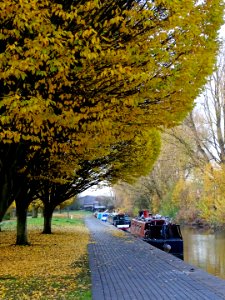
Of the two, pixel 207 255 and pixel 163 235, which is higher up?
pixel 163 235

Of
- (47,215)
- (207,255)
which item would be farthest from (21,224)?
(207,255)

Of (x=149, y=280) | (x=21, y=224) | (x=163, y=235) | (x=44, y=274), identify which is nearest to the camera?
(x=149, y=280)

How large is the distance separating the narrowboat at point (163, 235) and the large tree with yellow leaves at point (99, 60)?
15235 millimetres

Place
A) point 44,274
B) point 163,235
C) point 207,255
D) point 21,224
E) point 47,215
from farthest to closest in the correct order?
point 47,215 < point 163,235 < point 207,255 < point 21,224 < point 44,274

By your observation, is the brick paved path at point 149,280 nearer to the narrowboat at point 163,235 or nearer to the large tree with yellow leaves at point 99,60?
the large tree with yellow leaves at point 99,60

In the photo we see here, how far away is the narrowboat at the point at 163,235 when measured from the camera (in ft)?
84.1

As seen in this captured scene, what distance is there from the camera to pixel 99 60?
8984mm

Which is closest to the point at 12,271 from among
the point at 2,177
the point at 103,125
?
the point at 2,177

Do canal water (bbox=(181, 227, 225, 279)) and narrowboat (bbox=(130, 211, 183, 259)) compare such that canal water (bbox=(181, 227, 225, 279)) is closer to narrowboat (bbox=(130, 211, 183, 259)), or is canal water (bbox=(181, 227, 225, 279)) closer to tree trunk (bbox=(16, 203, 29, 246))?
narrowboat (bbox=(130, 211, 183, 259))

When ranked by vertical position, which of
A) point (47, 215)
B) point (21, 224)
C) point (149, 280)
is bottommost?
point (149, 280)

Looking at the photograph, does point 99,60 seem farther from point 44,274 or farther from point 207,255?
point 207,255

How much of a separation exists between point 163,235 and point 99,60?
67.7ft

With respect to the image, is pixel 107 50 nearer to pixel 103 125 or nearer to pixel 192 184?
pixel 103 125

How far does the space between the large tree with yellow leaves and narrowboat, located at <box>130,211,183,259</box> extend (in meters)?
15.2
